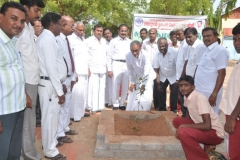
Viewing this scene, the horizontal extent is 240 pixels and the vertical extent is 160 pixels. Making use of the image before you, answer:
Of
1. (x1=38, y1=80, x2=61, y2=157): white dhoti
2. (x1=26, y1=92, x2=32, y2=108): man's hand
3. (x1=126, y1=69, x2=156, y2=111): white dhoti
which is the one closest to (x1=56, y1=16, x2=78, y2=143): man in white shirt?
(x1=38, y1=80, x2=61, y2=157): white dhoti

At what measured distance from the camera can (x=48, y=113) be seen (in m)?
3.68

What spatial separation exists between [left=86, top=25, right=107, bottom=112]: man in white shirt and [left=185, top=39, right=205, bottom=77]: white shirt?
7.01 ft

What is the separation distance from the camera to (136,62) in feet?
20.2

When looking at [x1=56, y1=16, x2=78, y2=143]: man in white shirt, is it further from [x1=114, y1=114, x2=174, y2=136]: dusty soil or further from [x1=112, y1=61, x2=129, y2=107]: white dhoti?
[x1=112, y1=61, x2=129, y2=107]: white dhoti

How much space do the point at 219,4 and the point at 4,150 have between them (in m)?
24.0

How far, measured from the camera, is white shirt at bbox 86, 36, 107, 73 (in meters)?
6.52

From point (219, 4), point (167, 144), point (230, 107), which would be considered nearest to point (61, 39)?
point (167, 144)

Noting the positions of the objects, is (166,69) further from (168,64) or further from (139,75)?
(139,75)

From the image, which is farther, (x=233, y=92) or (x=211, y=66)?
(x=211, y=66)

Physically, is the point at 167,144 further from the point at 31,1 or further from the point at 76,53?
the point at 76,53

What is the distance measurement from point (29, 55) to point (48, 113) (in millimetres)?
809

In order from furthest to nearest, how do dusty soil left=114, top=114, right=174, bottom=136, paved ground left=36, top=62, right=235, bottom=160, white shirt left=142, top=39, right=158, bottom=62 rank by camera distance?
white shirt left=142, top=39, right=158, bottom=62 → dusty soil left=114, top=114, right=174, bottom=136 → paved ground left=36, top=62, right=235, bottom=160

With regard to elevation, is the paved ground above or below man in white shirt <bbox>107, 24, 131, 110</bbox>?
below

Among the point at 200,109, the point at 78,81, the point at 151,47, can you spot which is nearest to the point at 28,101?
the point at 200,109
